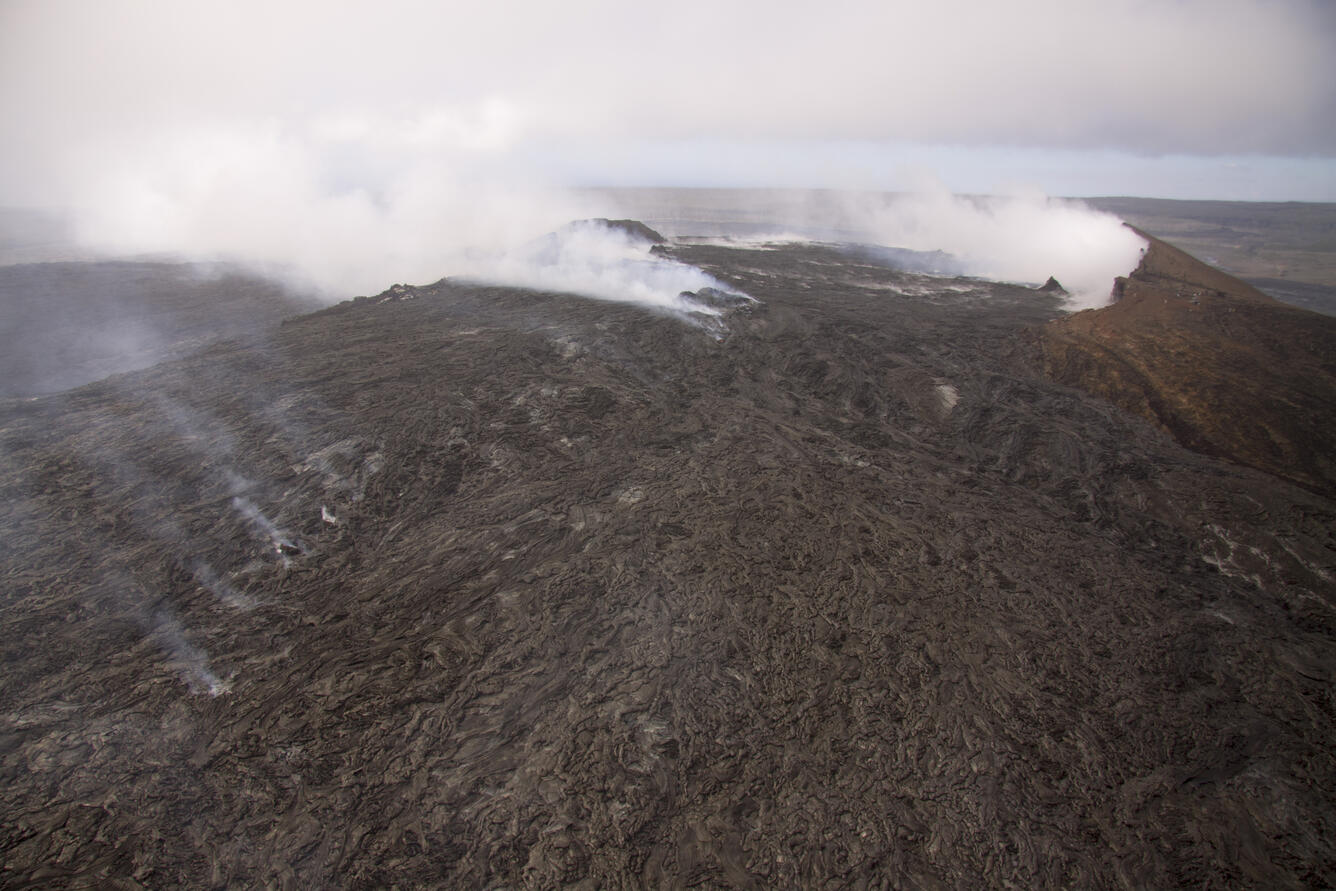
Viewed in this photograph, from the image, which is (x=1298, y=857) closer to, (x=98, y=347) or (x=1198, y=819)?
(x=1198, y=819)

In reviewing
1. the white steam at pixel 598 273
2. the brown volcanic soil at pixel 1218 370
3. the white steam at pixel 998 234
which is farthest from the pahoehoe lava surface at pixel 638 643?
the white steam at pixel 998 234

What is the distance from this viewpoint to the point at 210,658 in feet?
24.9

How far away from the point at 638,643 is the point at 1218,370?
19136 mm

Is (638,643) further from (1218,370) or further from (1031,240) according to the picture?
(1031,240)

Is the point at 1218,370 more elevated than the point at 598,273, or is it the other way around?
the point at 598,273

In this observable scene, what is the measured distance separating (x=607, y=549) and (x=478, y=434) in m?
4.96

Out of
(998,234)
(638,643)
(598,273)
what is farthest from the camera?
(998,234)

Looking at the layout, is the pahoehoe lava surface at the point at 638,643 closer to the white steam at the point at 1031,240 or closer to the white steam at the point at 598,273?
the white steam at the point at 598,273

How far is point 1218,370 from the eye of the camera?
54.6 feet

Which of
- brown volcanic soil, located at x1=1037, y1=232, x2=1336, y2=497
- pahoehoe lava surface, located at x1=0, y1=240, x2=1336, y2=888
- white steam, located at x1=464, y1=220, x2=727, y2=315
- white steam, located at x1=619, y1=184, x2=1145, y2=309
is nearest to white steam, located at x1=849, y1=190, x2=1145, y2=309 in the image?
white steam, located at x1=619, y1=184, x2=1145, y2=309

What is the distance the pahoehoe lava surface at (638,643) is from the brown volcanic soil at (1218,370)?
177 cm

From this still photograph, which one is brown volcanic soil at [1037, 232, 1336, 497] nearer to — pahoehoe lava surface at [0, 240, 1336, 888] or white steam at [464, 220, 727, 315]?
pahoehoe lava surface at [0, 240, 1336, 888]

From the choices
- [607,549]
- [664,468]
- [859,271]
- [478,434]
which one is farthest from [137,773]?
[859,271]

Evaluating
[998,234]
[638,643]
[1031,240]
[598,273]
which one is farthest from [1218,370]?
[998,234]
